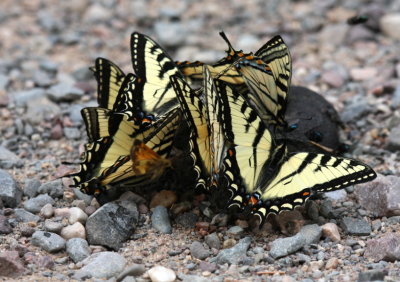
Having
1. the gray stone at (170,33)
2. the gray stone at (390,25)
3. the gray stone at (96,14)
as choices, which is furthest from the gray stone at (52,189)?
the gray stone at (390,25)

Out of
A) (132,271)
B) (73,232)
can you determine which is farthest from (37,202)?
(132,271)

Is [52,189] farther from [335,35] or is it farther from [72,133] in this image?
[335,35]

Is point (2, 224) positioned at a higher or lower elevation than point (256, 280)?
higher

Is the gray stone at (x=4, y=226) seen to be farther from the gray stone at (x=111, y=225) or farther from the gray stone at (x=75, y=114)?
the gray stone at (x=75, y=114)

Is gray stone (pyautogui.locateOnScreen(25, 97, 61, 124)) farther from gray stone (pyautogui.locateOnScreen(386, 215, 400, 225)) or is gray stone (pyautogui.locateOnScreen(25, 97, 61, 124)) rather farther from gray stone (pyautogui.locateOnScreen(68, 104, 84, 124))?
gray stone (pyautogui.locateOnScreen(386, 215, 400, 225))

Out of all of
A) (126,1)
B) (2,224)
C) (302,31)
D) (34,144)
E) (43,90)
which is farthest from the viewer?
(126,1)

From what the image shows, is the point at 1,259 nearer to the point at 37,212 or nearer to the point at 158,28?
the point at 37,212

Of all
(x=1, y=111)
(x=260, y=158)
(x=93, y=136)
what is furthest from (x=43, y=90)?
(x=260, y=158)

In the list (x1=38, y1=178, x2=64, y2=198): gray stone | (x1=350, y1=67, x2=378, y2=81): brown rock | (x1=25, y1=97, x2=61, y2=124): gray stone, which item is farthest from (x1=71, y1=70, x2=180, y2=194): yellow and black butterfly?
(x1=350, y1=67, x2=378, y2=81): brown rock
